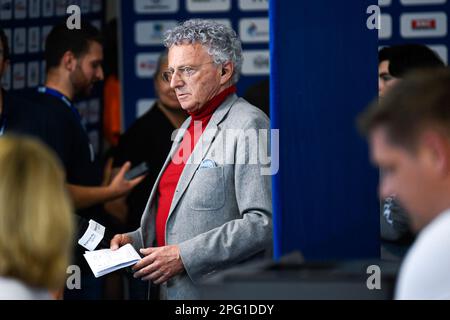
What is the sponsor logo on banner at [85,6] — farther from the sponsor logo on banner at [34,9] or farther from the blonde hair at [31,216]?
the blonde hair at [31,216]

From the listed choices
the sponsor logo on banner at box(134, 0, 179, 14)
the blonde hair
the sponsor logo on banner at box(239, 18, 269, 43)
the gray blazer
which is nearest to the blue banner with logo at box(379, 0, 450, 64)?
the sponsor logo on banner at box(239, 18, 269, 43)

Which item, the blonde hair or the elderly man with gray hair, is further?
the elderly man with gray hair

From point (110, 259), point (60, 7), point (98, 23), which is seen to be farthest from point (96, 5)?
point (110, 259)

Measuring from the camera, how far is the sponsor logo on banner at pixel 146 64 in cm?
690

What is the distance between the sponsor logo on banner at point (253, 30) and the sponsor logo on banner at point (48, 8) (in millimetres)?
1190

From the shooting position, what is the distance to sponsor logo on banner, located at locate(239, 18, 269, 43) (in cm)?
680

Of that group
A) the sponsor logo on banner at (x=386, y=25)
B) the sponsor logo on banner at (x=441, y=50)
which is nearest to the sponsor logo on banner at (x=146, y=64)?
the sponsor logo on banner at (x=386, y=25)

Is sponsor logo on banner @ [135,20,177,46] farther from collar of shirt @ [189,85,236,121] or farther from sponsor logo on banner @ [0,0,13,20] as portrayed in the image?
collar of shirt @ [189,85,236,121]

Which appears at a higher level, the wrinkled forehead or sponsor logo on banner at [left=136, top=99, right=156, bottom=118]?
the wrinkled forehead

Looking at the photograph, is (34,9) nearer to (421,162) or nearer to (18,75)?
(18,75)

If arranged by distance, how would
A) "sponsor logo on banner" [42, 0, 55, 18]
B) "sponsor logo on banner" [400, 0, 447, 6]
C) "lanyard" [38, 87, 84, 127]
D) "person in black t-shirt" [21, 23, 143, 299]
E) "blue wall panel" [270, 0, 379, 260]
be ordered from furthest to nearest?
"sponsor logo on banner" [400, 0, 447, 6], "sponsor logo on banner" [42, 0, 55, 18], "lanyard" [38, 87, 84, 127], "person in black t-shirt" [21, 23, 143, 299], "blue wall panel" [270, 0, 379, 260]
